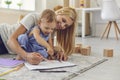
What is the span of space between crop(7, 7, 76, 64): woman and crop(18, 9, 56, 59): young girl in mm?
62

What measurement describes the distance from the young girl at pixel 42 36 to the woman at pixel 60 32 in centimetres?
6

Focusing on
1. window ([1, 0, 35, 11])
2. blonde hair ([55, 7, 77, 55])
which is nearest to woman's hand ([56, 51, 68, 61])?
blonde hair ([55, 7, 77, 55])

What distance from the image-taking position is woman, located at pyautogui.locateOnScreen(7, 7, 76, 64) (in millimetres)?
1643

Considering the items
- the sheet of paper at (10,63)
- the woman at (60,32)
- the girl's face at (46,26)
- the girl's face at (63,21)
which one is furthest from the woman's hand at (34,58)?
the girl's face at (63,21)

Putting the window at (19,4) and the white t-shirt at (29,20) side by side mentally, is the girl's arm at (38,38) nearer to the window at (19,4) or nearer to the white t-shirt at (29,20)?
the white t-shirt at (29,20)

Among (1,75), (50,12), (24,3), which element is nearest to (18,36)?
(50,12)

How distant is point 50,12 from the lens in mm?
1717

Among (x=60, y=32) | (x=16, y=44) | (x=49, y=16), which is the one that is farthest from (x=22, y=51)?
(x=60, y=32)

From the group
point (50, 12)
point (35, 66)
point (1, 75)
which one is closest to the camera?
point (1, 75)

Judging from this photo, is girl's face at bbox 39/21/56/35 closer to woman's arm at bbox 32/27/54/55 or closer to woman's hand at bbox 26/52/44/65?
woman's arm at bbox 32/27/54/55

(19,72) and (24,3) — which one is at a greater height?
(24,3)

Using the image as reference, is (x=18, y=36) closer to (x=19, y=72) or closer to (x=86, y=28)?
(x=19, y=72)

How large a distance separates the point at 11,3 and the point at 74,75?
3495 millimetres

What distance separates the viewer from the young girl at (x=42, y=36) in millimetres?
1712
